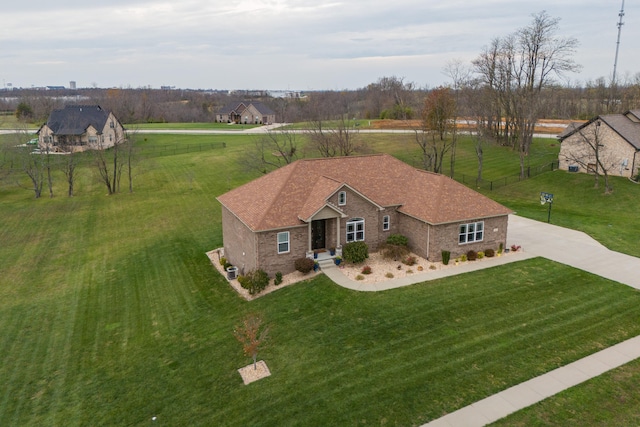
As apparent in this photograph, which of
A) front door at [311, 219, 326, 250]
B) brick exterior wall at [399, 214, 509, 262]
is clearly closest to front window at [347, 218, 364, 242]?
front door at [311, 219, 326, 250]

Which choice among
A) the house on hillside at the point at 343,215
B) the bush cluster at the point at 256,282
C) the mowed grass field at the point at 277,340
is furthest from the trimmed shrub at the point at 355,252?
the bush cluster at the point at 256,282

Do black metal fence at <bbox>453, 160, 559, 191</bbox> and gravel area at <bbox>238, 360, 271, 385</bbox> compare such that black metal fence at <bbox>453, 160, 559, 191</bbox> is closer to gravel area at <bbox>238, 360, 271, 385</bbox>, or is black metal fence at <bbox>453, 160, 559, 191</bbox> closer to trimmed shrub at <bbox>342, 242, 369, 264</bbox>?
trimmed shrub at <bbox>342, 242, 369, 264</bbox>

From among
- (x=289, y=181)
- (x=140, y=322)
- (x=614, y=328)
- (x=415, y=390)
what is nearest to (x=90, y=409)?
(x=140, y=322)

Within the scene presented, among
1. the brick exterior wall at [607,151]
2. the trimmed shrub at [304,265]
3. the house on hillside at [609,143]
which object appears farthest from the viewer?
the brick exterior wall at [607,151]

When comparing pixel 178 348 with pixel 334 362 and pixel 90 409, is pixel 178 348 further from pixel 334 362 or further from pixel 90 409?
pixel 334 362

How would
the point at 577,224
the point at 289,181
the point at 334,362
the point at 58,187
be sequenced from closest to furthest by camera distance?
the point at 334,362
the point at 289,181
the point at 577,224
the point at 58,187

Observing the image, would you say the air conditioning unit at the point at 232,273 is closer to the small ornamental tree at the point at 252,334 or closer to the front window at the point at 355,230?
the small ornamental tree at the point at 252,334
